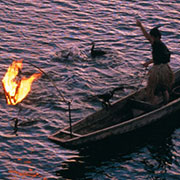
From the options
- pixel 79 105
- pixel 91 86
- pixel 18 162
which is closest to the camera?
pixel 18 162

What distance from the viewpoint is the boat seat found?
62.1 ft

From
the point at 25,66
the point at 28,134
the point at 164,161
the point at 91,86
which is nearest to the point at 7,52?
the point at 25,66

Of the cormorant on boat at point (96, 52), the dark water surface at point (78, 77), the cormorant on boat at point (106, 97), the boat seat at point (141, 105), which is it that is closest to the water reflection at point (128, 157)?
the dark water surface at point (78, 77)

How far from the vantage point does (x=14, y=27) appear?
26.7m

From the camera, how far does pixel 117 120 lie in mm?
19125

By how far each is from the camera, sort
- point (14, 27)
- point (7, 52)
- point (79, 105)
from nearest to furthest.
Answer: point (79, 105), point (7, 52), point (14, 27)

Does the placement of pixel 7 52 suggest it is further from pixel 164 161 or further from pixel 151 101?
pixel 164 161

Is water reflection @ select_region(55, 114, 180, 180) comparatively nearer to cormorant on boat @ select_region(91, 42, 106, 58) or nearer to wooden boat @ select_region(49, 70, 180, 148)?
wooden boat @ select_region(49, 70, 180, 148)

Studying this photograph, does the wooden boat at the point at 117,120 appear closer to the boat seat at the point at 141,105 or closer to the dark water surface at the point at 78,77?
the boat seat at the point at 141,105

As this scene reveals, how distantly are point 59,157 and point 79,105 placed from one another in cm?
311

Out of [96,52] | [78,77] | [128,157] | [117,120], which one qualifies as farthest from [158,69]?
[96,52]

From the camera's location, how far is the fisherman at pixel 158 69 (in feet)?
60.3

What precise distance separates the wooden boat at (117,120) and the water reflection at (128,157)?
12.0 inches

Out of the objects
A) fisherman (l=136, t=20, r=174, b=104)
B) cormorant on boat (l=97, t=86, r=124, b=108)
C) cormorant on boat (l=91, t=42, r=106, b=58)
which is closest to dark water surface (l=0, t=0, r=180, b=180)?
cormorant on boat (l=91, t=42, r=106, b=58)
